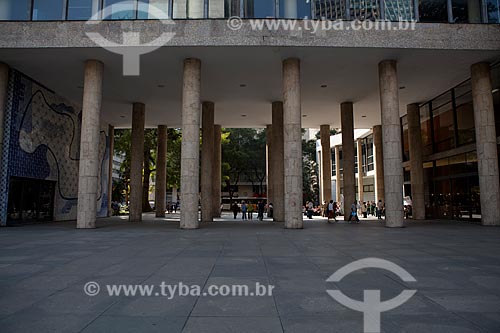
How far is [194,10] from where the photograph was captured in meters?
19.0

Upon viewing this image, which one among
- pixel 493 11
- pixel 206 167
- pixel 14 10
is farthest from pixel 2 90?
pixel 493 11

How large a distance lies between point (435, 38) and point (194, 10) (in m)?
12.4

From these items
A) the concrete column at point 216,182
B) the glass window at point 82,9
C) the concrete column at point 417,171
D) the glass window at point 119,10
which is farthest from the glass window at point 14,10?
the concrete column at point 417,171

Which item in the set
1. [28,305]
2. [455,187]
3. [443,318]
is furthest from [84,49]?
[455,187]

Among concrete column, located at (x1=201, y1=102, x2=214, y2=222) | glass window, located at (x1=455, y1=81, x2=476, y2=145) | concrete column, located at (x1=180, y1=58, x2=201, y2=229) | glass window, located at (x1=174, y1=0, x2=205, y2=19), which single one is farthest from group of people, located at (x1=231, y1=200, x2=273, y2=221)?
glass window, located at (x1=455, y1=81, x2=476, y2=145)

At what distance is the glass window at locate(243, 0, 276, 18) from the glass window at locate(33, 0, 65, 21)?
9576mm

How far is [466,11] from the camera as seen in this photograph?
19.4 meters

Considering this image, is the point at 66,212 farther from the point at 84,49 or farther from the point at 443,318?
the point at 443,318

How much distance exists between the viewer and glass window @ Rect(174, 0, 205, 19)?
18.8m

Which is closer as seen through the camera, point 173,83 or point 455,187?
point 173,83

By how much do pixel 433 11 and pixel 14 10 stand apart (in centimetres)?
2199

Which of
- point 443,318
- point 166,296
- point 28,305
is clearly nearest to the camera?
point 443,318

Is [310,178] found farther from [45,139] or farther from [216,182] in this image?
[45,139]
